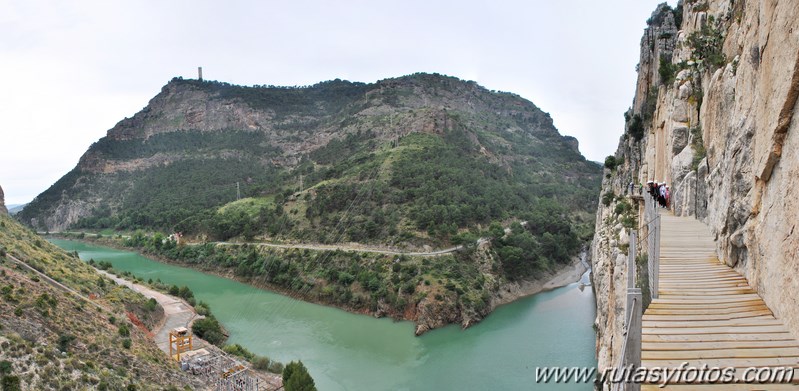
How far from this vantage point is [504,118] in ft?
357

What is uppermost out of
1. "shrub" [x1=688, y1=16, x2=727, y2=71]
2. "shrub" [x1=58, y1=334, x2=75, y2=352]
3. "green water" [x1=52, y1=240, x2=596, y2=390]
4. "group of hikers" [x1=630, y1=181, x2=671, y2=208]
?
"shrub" [x1=688, y1=16, x2=727, y2=71]

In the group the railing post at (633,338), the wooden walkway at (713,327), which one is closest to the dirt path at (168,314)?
the wooden walkway at (713,327)

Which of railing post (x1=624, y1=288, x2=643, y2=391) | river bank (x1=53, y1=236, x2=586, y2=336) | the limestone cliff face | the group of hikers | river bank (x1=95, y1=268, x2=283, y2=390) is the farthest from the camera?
river bank (x1=53, y1=236, x2=586, y2=336)

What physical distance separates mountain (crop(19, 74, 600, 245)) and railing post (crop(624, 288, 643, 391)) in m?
35.2

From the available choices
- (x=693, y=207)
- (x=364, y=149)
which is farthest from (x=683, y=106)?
(x=364, y=149)

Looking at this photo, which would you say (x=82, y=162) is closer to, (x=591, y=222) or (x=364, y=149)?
(x=364, y=149)

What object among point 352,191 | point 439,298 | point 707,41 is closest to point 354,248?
point 352,191

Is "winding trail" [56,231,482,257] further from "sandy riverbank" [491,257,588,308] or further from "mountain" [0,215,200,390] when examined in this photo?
"mountain" [0,215,200,390]

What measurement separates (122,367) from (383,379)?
36.9 feet

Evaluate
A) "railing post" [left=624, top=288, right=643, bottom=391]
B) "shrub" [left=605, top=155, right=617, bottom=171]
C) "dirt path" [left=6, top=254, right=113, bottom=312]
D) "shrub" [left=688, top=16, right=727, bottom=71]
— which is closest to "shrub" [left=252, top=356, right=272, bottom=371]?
"dirt path" [left=6, top=254, right=113, bottom=312]

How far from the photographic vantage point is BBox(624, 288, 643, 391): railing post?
276 centimetres

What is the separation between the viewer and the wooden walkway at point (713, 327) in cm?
294

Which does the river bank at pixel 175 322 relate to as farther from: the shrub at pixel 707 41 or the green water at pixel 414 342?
the shrub at pixel 707 41

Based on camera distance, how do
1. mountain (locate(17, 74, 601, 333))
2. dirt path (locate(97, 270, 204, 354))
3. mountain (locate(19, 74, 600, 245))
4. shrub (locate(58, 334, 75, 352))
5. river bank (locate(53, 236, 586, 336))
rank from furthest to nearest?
mountain (locate(19, 74, 600, 245))
mountain (locate(17, 74, 601, 333))
river bank (locate(53, 236, 586, 336))
dirt path (locate(97, 270, 204, 354))
shrub (locate(58, 334, 75, 352))
